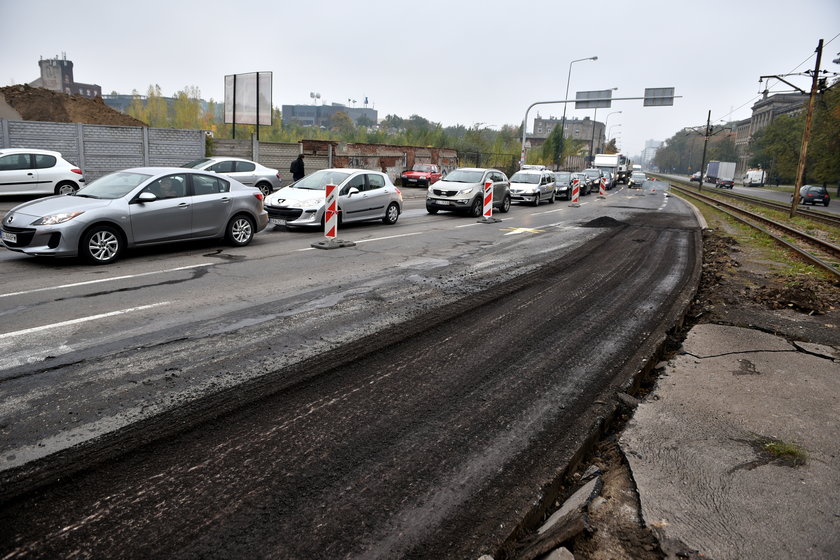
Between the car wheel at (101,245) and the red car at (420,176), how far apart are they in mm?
28232

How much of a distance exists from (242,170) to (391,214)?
292 inches

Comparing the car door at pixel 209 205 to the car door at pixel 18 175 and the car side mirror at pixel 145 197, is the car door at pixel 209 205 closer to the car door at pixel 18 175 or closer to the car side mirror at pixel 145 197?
the car side mirror at pixel 145 197

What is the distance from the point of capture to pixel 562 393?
450cm

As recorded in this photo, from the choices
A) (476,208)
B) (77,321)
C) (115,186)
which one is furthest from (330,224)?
(476,208)

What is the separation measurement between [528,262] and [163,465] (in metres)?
8.32


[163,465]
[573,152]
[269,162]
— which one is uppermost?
[573,152]

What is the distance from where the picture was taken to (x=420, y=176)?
1433 inches

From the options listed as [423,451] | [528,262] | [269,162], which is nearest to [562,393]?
[423,451]

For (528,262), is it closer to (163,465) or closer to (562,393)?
(562,393)

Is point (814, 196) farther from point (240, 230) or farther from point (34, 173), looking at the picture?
point (34, 173)

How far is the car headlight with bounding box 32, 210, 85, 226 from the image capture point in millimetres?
8453

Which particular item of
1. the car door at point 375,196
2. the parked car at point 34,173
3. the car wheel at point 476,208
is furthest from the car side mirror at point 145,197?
the car wheel at point 476,208

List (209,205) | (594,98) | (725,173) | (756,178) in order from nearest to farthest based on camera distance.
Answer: (209,205)
(594,98)
(725,173)
(756,178)

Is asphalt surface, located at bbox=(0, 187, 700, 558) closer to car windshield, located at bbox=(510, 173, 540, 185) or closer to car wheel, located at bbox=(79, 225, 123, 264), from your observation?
car wheel, located at bbox=(79, 225, 123, 264)
